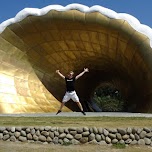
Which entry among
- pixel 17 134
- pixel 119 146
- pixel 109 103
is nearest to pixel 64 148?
pixel 119 146

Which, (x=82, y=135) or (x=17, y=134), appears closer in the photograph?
(x=82, y=135)

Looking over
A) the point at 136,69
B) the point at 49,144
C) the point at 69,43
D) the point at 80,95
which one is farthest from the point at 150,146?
the point at 80,95

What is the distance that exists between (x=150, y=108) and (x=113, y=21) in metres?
3.38

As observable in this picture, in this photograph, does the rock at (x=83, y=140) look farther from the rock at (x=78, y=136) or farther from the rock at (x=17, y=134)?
the rock at (x=17, y=134)

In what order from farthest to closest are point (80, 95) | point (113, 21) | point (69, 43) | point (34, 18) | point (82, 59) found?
point (80, 95) → point (82, 59) → point (69, 43) → point (34, 18) → point (113, 21)

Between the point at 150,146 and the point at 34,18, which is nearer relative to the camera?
the point at 150,146

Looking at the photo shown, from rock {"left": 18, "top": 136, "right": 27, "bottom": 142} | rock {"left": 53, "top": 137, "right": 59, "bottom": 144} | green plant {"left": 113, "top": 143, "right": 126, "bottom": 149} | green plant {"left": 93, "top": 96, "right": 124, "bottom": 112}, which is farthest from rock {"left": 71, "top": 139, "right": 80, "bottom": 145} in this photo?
green plant {"left": 93, "top": 96, "right": 124, "bottom": 112}

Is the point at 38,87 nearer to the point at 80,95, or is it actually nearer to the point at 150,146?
the point at 80,95

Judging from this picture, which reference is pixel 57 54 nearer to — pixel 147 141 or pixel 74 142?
pixel 74 142

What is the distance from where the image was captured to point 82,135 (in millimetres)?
6477

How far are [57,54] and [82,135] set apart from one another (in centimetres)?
866

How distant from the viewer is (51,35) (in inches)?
538

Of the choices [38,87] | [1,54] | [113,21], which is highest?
[113,21]

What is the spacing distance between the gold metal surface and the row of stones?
20.1ft
